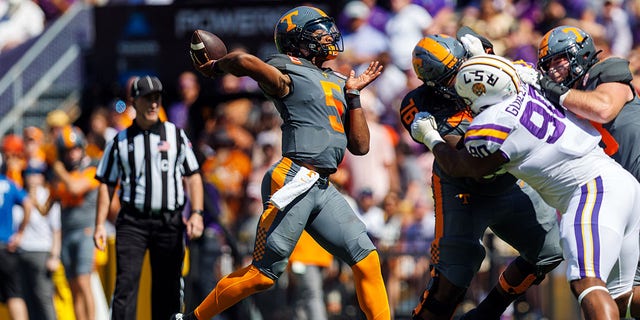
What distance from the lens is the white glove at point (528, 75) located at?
716 centimetres

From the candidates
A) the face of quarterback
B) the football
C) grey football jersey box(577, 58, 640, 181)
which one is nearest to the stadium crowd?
grey football jersey box(577, 58, 640, 181)

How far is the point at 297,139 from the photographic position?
7.52 meters

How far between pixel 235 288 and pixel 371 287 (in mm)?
847

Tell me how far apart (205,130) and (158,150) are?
13.6ft

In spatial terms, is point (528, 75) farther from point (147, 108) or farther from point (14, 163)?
A: point (14, 163)

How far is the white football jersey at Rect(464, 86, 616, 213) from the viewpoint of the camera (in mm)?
6672

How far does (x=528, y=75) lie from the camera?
720cm

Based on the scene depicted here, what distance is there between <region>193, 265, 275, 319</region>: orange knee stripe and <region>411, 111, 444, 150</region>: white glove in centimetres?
127

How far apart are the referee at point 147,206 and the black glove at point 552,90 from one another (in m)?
3.05

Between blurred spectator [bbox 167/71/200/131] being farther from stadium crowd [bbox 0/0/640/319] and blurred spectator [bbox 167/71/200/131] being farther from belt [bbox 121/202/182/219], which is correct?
belt [bbox 121/202/182/219]

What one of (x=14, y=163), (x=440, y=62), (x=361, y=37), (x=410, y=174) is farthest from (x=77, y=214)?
(x=361, y=37)

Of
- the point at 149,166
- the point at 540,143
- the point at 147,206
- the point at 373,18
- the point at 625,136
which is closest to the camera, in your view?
the point at 540,143

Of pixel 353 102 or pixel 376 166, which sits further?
pixel 376 166

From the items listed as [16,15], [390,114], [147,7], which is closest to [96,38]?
[147,7]
